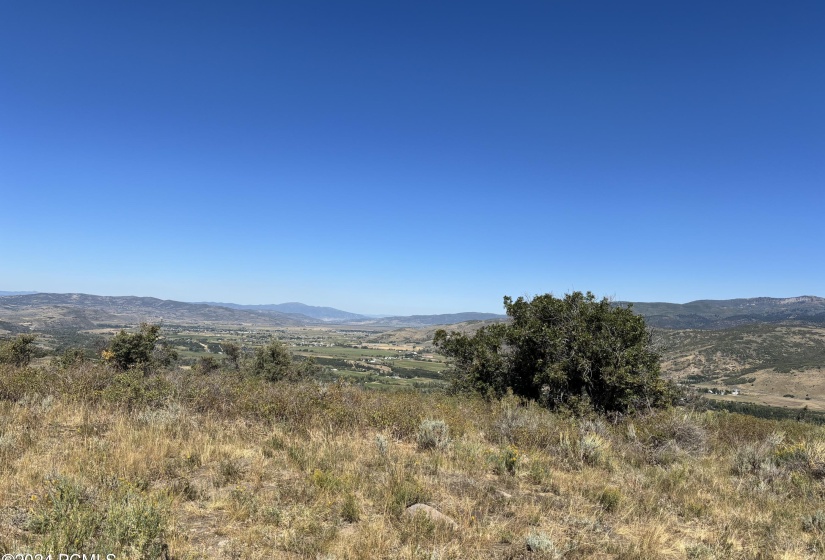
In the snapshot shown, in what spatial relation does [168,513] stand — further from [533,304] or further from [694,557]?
[533,304]

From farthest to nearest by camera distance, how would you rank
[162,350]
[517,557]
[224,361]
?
[224,361]
[162,350]
[517,557]

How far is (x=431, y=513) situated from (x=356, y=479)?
121cm

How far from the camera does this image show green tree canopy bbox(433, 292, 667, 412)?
14961 millimetres

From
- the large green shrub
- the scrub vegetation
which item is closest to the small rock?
the scrub vegetation

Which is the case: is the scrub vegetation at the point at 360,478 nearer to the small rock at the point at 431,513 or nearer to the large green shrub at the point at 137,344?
the small rock at the point at 431,513

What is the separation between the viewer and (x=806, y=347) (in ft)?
377

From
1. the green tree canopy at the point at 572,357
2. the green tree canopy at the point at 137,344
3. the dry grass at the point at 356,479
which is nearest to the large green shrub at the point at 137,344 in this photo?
the green tree canopy at the point at 137,344

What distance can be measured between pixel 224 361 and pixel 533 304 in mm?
43274

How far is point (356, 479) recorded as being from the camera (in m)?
5.41

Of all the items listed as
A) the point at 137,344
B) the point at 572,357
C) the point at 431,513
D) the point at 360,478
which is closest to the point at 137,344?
the point at 137,344

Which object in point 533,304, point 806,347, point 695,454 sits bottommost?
point 806,347

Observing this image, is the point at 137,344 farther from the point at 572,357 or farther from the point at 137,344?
the point at 572,357

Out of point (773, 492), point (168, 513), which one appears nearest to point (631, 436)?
point (773, 492)

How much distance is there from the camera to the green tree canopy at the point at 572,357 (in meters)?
15.0
